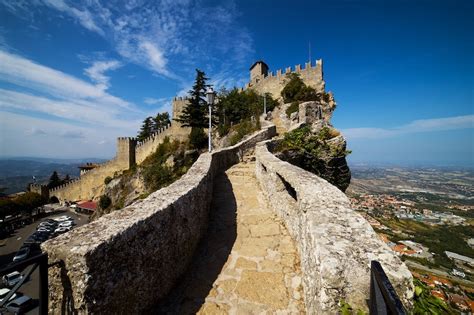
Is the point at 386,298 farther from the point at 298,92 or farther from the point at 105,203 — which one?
the point at 105,203

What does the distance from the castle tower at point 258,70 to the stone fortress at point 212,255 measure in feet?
121

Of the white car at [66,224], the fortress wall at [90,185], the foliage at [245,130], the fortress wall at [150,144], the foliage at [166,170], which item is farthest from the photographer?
the fortress wall at [90,185]

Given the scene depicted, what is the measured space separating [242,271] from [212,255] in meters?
0.74

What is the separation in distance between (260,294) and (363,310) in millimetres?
1659

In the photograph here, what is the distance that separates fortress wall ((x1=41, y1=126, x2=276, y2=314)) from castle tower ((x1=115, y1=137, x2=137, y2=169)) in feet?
123

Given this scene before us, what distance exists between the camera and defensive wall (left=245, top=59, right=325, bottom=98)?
1116 inches

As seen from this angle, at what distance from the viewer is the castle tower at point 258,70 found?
39.2 meters

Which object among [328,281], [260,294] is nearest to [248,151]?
[260,294]

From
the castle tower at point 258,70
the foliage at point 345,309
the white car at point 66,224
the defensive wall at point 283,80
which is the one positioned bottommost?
the white car at point 66,224

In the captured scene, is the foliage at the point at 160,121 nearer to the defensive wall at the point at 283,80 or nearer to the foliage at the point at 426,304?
the defensive wall at the point at 283,80

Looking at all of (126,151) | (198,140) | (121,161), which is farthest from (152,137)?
(198,140)

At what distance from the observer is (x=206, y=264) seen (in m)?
3.75

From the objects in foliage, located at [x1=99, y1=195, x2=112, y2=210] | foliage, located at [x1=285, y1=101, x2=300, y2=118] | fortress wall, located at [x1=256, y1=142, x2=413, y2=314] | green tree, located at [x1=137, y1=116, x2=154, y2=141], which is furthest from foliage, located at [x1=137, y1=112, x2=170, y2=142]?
fortress wall, located at [x1=256, y1=142, x2=413, y2=314]

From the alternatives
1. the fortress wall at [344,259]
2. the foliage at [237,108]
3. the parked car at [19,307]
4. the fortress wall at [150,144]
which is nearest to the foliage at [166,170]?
the fortress wall at [150,144]
